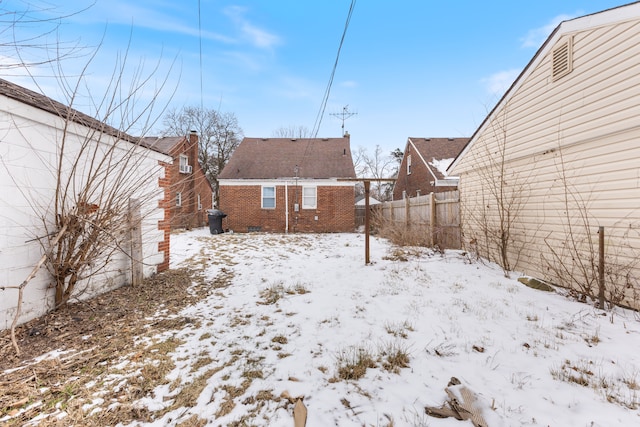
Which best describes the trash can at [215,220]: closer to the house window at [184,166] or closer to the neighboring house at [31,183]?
the house window at [184,166]

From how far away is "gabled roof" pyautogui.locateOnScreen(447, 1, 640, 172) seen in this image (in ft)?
12.6

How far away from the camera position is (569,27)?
4.75 m

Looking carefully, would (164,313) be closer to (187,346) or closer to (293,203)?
(187,346)

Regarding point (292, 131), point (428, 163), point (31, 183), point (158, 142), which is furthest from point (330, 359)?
point (292, 131)

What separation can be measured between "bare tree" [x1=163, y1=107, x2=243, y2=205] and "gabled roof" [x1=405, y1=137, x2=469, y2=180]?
63.7 ft

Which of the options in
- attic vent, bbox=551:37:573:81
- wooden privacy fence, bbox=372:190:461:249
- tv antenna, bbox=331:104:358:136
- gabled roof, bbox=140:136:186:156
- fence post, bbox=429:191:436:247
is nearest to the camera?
gabled roof, bbox=140:136:186:156

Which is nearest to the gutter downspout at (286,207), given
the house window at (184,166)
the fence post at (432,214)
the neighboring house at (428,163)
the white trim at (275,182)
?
the white trim at (275,182)

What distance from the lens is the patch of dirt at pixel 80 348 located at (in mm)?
1920

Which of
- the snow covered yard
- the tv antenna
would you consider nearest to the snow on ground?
the snow covered yard

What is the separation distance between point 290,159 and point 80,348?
46.8 ft

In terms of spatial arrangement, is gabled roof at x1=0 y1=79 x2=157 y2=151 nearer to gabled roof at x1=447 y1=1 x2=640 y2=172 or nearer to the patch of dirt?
the patch of dirt

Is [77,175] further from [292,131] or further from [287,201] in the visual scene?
[292,131]

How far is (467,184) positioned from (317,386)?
25.6 feet

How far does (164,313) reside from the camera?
152 inches
